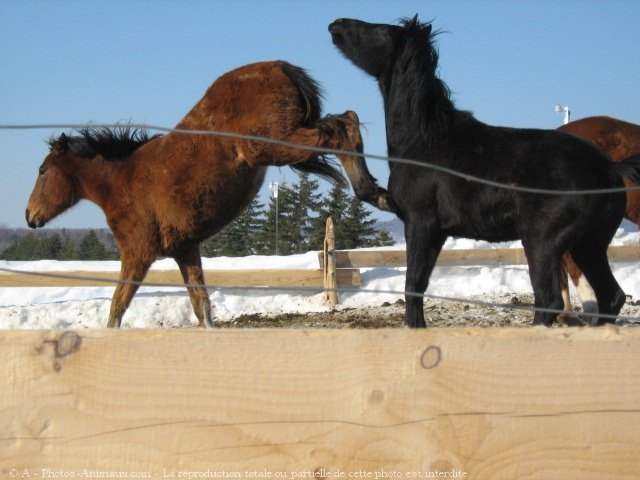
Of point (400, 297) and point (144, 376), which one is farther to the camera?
point (400, 297)

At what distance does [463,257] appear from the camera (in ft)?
39.8

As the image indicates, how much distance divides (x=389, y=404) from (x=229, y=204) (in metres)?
5.20

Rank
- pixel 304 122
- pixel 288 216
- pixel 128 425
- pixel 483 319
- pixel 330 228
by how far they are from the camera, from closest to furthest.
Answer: pixel 128 425
pixel 304 122
pixel 483 319
pixel 330 228
pixel 288 216

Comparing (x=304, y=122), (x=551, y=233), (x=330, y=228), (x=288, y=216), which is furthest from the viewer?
(x=288, y=216)

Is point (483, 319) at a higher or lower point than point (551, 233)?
lower

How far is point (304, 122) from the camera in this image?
21.5 feet

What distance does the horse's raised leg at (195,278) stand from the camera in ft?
24.7

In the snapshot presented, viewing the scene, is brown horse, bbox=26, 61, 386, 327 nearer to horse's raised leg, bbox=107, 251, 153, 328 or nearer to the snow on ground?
horse's raised leg, bbox=107, 251, 153, 328

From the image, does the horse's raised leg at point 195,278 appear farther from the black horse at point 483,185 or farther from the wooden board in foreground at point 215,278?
the wooden board in foreground at point 215,278

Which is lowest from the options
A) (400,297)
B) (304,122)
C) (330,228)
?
(400,297)

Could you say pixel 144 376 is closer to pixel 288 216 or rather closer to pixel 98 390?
pixel 98 390

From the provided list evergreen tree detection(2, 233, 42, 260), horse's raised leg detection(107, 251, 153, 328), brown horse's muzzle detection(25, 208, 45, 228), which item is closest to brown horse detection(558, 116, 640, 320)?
horse's raised leg detection(107, 251, 153, 328)

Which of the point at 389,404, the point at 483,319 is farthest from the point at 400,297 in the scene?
the point at 389,404

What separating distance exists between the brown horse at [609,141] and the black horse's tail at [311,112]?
115 inches
